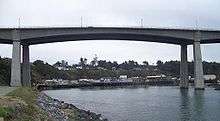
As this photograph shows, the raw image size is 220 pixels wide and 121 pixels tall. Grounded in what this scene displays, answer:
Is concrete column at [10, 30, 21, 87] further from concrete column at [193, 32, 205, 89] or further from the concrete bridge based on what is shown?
concrete column at [193, 32, 205, 89]

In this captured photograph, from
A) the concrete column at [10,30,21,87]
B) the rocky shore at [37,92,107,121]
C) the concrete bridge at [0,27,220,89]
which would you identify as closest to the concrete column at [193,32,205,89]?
the concrete bridge at [0,27,220,89]

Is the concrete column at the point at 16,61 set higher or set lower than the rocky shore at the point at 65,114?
higher

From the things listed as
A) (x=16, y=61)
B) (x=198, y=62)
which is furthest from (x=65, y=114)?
(x=198, y=62)

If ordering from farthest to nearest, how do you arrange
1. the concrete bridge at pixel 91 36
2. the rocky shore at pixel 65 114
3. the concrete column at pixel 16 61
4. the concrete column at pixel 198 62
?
the concrete column at pixel 198 62
the concrete bridge at pixel 91 36
the concrete column at pixel 16 61
the rocky shore at pixel 65 114

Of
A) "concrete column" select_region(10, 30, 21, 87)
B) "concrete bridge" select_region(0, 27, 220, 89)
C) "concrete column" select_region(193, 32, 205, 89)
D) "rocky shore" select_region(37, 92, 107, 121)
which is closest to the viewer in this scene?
"rocky shore" select_region(37, 92, 107, 121)

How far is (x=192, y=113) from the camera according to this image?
169ft

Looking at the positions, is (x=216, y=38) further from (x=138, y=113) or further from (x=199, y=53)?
(x=138, y=113)

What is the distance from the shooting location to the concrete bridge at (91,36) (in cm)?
9856

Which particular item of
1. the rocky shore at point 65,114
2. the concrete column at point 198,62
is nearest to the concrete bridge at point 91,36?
the concrete column at point 198,62

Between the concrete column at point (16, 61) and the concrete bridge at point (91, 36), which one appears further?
the concrete bridge at point (91, 36)

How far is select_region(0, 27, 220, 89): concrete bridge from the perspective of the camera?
323 ft

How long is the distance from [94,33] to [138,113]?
5099cm

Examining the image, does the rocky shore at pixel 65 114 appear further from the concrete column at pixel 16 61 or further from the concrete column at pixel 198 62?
the concrete column at pixel 198 62

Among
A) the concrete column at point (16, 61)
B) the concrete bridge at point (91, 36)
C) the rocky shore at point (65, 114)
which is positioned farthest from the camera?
the concrete bridge at point (91, 36)
